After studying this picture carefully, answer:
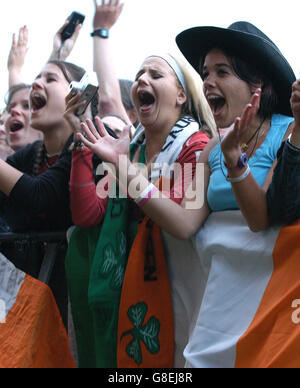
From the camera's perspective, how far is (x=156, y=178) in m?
2.41

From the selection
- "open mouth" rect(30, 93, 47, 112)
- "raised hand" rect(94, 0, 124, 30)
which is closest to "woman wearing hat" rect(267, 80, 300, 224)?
"open mouth" rect(30, 93, 47, 112)

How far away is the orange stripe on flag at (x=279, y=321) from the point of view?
1631 millimetres

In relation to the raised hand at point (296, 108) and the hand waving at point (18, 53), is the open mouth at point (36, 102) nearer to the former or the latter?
the hand waving at point (18, 53)

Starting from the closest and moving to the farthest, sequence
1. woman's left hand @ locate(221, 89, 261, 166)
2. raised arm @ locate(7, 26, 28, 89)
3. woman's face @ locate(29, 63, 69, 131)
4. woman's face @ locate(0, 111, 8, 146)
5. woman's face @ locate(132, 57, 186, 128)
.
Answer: woman's left hand @ locate(221, 89, 261, 166) < woman's face @ locate(132, 57, 186, 128) < woman's face @ locate(29, 63, 69, 131) < woman's face @ locate(0, 111, 8, 146) < raised arm @ locate(7, 26, 28, 89)

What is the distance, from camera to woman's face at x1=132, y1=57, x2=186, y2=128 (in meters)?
2.55

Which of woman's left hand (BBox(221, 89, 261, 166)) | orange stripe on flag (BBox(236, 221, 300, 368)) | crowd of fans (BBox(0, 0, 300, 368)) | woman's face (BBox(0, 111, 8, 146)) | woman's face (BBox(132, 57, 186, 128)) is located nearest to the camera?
orange stripe on flag (BBox(236, 221, 300, 368))

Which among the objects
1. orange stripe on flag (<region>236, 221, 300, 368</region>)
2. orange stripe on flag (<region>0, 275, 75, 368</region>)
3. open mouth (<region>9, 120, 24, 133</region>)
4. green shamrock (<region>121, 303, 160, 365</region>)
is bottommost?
orange stripe on flag (<region>0, 275, 75, 368</region>)

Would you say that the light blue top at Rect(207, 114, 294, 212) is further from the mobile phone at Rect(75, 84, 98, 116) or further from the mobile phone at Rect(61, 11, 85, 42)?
the mobile phone at Rect(61, 11, 85, 42)

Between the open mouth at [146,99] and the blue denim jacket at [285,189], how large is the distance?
907 mm

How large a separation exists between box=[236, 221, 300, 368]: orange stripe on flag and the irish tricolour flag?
3.52 feet

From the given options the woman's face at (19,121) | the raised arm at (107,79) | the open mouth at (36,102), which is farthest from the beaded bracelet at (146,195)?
the woman's face at (19,121)

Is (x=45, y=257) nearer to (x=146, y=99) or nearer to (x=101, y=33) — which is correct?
(x=146, y=99)
